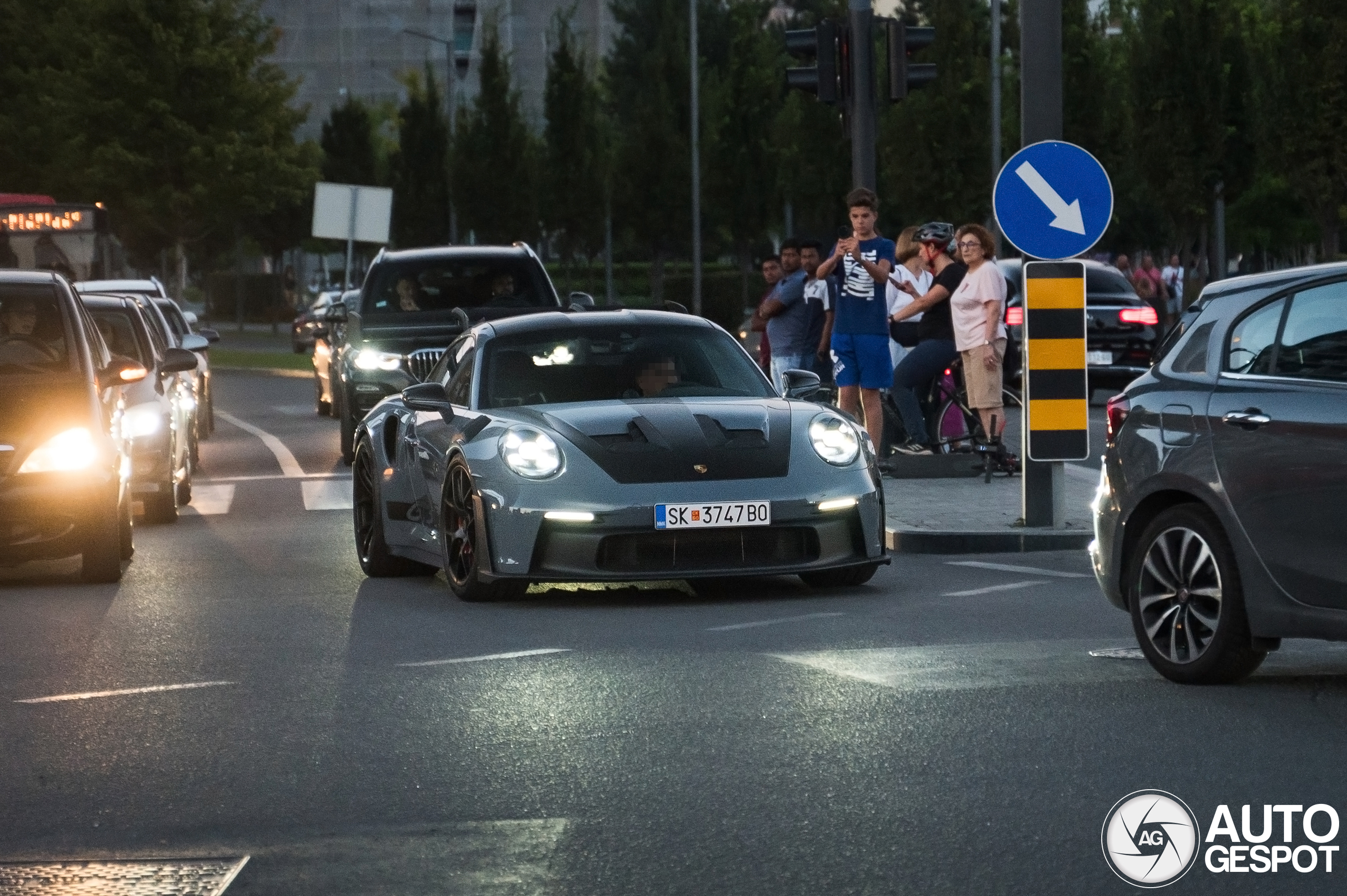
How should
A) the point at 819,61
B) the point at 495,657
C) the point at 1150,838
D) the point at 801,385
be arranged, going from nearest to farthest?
1. the point at 1150,838
2. the point at 495,657
3. the point at 801,385
4. the point at 819,61

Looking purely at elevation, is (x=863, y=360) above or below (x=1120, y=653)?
above

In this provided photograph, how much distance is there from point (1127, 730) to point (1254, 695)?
867mm

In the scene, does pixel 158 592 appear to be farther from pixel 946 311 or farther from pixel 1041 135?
pixel 946 311

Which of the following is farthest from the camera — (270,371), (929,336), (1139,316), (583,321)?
(270,371)

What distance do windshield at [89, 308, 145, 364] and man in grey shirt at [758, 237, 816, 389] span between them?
15.5 ft

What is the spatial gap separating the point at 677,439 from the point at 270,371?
3598cm

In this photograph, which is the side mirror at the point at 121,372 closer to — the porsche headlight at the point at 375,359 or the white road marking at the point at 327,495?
the white road marking at the point at 327,495

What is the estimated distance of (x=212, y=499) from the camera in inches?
730

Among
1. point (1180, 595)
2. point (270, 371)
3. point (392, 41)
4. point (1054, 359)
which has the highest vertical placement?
point (392, 41)

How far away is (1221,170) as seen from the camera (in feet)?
167

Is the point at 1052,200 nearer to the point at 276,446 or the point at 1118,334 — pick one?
the point at 276,446

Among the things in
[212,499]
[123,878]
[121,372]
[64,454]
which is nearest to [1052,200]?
[121,372]

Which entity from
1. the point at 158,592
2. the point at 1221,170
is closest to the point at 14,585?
the point at 158,592

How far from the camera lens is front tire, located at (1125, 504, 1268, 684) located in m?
8.23
